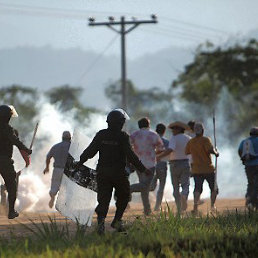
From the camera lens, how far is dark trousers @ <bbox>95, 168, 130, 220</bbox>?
14414 millimetres

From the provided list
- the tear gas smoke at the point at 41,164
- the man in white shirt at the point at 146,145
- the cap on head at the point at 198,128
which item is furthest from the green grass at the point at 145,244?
the cap on head at the point at 198,128

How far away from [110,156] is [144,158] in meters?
5.08

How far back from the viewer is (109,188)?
47.7 feet

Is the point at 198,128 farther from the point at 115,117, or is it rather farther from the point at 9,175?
the point at 115,117

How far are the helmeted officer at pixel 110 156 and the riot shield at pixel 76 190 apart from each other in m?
0.82

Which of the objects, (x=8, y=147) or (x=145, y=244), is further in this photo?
(x=8, y=147)

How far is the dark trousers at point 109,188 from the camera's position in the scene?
1441 cm

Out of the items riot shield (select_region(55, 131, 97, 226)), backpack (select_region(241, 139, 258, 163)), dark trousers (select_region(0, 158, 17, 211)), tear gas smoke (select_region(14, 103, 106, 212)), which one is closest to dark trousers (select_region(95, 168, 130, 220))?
riot shield (select_region(55, 131, 97, 226))

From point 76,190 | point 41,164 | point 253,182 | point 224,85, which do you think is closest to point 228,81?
point 224,85

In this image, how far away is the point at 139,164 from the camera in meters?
14.6

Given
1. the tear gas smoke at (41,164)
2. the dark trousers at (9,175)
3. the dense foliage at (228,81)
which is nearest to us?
the dark trousers at (9,175)

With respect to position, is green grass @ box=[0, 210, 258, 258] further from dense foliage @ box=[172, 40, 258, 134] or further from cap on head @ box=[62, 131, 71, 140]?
dense foliage @ box=[172, 40, 258, 134]

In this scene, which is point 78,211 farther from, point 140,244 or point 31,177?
point 31,177

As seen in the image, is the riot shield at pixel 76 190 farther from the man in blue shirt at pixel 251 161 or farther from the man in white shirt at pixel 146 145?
the man in blue shirt at pixel 251 161
